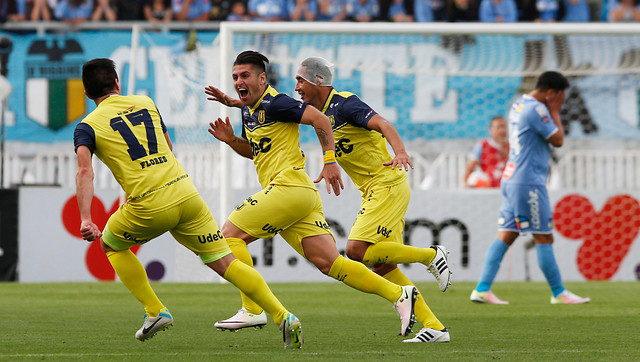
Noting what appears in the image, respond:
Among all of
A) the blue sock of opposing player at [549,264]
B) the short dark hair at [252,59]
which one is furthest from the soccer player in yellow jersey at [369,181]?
the blue sock of opposing player at [549,264]

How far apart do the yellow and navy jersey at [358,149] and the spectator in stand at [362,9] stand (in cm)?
1227

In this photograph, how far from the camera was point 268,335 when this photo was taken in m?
6.64

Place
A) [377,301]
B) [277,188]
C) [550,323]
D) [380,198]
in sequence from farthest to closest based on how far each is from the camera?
1. [377,301]
2. [550,323]
3. [380,198]
4. [277,188]

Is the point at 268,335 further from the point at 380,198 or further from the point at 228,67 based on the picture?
the point at 228,67

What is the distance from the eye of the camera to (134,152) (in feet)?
18.6

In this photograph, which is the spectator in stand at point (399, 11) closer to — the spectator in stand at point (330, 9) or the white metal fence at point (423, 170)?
the spectator in stand at point (330, 9)

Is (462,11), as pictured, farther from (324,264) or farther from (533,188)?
(324,264)

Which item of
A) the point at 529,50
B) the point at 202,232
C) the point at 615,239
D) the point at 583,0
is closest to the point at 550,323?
the point at 202,232

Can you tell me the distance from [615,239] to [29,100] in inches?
452

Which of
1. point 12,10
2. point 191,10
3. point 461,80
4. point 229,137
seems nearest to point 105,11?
point 191,10

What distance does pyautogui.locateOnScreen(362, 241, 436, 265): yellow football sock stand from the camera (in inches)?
265

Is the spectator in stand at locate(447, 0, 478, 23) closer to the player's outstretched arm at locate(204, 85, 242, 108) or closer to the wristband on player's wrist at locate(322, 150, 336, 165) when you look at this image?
the player's outstretched arm at locate(204, 85, 242, 108)

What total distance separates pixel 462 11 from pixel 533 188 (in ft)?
32.6

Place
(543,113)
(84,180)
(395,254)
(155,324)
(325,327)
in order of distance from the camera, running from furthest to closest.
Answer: (543,113)
(325,327)
(395,254)
(155,324)
(84,180)
